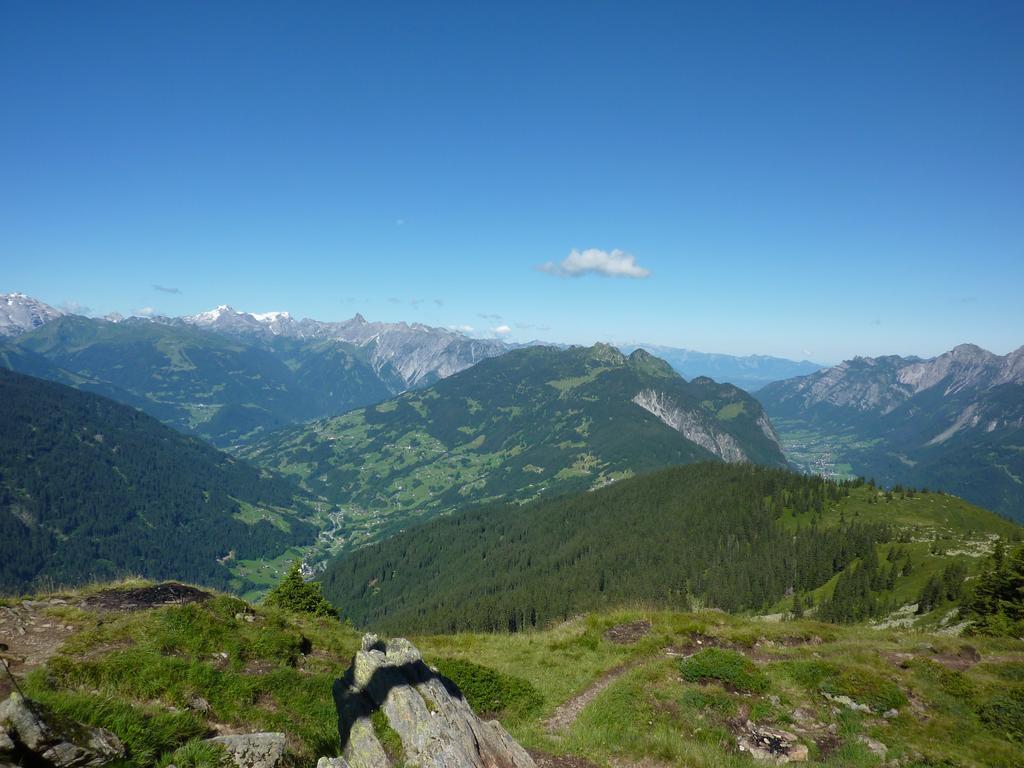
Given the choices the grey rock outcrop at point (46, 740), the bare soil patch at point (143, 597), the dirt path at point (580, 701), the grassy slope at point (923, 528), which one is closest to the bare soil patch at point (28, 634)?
the bare soil patch at point (143, 597)

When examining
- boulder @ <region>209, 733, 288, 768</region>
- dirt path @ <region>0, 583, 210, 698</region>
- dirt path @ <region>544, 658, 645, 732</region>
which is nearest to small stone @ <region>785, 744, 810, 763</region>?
dirt path @ <region>544, 658, 645, 732</region>

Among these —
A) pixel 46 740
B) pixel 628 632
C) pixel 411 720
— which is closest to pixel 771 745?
pixel 628 632

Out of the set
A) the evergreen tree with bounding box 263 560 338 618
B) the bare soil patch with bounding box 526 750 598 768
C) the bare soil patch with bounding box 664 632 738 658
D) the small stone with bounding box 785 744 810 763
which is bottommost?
the evergreen tree with bounding box 263 560 338 618

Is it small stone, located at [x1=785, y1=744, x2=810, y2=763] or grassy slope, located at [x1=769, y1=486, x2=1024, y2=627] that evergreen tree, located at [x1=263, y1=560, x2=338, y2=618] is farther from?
grassy slope, located at [x1=769, y1=486, x2=1024, y2=627]

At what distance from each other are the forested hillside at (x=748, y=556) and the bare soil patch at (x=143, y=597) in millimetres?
66799

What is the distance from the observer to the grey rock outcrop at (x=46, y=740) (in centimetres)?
720

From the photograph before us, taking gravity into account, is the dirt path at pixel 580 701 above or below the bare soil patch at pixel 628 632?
above

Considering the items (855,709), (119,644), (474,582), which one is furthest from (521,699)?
(474,582)

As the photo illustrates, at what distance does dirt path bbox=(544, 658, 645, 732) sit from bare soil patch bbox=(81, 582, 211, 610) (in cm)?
1605

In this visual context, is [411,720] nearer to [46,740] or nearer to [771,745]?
[46,740]

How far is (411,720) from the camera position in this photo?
11.9 metres

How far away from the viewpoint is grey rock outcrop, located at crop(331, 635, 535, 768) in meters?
11.2

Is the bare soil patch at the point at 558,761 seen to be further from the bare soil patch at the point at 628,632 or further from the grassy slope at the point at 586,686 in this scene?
the bare soil patch at the point at 628,632

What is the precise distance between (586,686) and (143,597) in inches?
807
